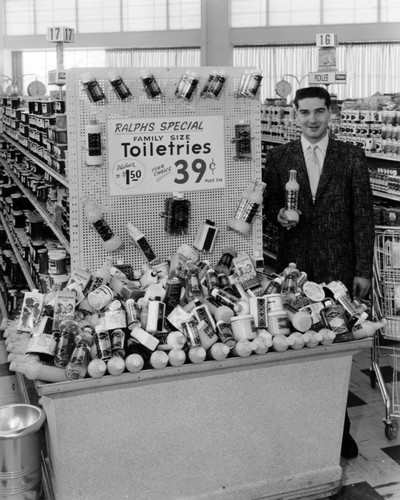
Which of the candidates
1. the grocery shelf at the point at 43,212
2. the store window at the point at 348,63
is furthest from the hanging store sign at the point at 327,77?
the store window at the point at 348,63

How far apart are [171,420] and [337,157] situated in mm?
1742

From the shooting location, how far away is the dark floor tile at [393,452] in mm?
3914

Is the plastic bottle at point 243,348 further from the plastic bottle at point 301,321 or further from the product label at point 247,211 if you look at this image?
the product label at point 247,211

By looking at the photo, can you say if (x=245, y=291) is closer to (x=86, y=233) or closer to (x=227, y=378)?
(x=227, y=378)

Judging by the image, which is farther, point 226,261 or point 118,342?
point 226,261

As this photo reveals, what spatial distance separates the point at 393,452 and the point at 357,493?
54 centimetres

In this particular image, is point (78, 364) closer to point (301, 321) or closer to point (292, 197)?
point (301, 321)

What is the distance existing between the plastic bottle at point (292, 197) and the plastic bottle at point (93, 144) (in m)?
0.99

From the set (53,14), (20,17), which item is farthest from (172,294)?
(20,17)

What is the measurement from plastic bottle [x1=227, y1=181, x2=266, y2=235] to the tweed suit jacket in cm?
28

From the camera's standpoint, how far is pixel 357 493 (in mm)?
3533

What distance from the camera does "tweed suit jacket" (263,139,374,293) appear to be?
403 cm

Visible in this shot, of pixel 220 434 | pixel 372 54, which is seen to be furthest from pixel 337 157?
pixel 372 54

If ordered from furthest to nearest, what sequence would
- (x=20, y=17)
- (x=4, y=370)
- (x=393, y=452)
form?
(x=20, y=17) < (x=4, y=370) < (x=393, y=452)
